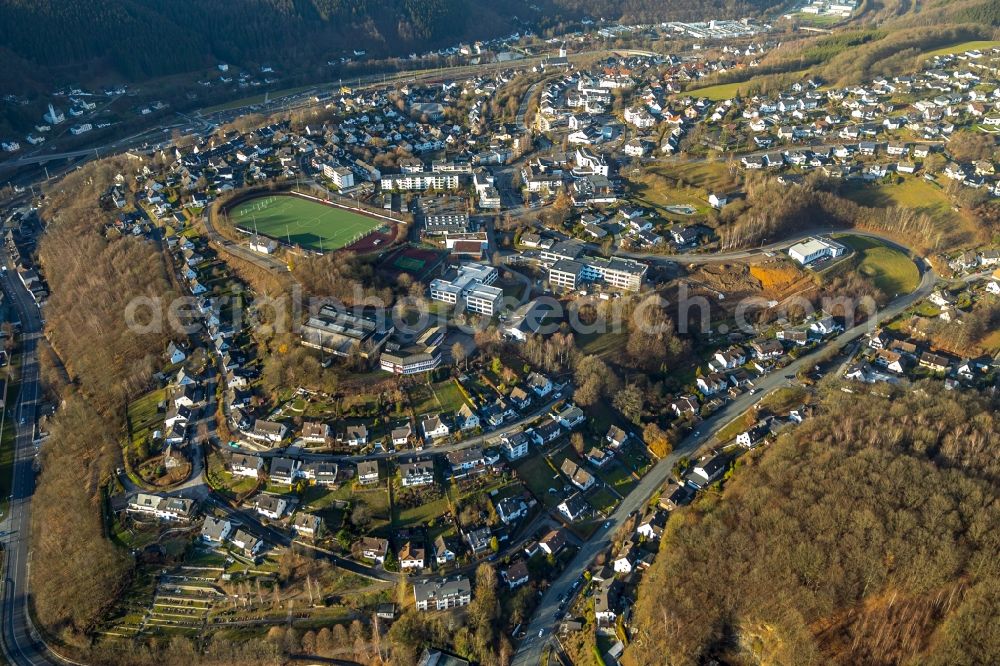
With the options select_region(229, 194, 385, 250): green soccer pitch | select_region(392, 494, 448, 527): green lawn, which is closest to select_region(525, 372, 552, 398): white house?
select_region(392, 494, 448, 527): green lawn

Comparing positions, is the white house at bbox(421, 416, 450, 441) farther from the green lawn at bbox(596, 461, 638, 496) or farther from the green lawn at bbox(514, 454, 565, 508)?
the green lawn at bbox(596, 461, 638, 496)

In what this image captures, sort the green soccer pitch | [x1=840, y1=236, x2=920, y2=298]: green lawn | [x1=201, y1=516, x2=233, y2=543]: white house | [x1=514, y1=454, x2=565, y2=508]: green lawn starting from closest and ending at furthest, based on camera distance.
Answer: [x1=201, y1=516, x2=233, y2=543]: white house
[x1=514, y1=454, x2=565, y2=508]: green lawn
[x1=840, y1=236, x2=920, y2=298]: green lawn
the green soccer pitch

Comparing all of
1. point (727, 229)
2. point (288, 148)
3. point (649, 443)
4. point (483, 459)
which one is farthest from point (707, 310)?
point (288, 148)

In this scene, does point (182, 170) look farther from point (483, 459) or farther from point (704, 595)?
point (704, 595)

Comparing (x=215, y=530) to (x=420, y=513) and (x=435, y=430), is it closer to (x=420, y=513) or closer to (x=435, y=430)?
(x=420, y=513)

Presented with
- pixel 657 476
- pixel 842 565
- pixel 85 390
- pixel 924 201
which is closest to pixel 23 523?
pixel 85 390

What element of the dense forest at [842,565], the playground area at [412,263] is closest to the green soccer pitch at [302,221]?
the playground area at [412,263]
